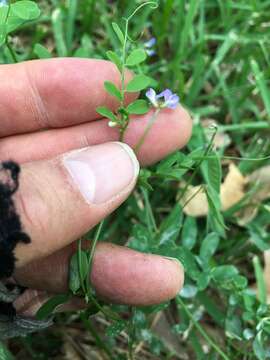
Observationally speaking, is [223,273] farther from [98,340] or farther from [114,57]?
[114,57]

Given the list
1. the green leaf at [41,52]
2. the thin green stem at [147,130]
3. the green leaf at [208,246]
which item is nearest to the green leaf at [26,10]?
the green leaf at [41,52]

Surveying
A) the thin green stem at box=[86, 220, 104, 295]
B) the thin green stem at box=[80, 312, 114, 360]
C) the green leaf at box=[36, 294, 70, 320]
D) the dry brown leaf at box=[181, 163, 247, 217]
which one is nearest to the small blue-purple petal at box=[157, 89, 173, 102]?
the thin green stem at box=[86, 220, 104, 295]

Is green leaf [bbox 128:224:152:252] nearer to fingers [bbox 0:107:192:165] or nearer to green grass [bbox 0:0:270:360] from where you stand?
green grass [bbox 0:0:270:360]

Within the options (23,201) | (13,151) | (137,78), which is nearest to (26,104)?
(13,151)

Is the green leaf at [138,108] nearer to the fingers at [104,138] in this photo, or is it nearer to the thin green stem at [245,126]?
the fingers at [104,138]

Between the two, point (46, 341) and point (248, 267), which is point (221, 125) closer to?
point (248, 267)

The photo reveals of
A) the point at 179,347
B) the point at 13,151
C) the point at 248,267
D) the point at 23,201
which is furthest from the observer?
the point at 248,267
